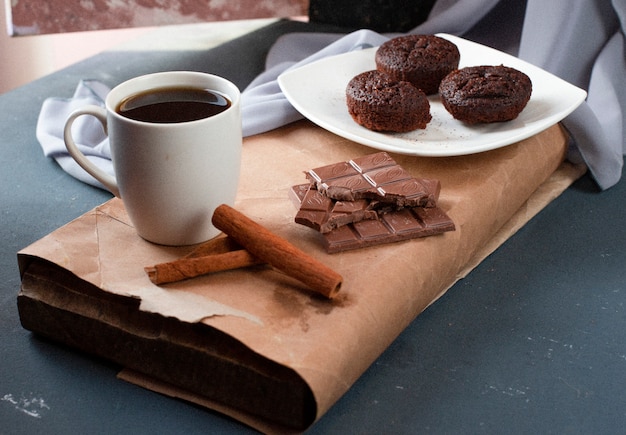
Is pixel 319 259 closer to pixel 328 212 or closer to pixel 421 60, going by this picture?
pixel 328 212

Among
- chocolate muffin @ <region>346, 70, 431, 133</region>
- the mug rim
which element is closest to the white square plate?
chocolate muffin @ <region>346, 70, 431, 133</region>

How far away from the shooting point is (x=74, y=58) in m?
3.14

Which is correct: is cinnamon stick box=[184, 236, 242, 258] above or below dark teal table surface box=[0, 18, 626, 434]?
above

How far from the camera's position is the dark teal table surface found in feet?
2.96

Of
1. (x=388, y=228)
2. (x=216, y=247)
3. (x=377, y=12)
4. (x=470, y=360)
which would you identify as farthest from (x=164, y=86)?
(x=377, y=12)

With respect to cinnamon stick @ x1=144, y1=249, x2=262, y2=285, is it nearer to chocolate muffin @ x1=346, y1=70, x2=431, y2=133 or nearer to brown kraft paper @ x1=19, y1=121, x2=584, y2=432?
brown kraft paper @ x1=19, y1=121, x2=584, y2=432

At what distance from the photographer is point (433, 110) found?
4.79 ft

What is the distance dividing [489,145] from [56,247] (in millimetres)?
696

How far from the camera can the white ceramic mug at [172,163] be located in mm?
965

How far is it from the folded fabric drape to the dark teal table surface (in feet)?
0.42

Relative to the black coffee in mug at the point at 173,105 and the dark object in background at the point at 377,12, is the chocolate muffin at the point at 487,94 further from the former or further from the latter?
the dark object in background at the point at 377,12

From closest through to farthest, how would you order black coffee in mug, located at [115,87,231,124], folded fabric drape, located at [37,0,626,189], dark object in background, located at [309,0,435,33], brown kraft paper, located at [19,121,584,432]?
brown kraft paper, located at [19,121,584,432], black coffee in mug, located at [115,87,231,124], folded fabric drape, located at [37,0,626,189], dark object in background, located at [309,0,435,33]

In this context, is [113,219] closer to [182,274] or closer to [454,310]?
[182,274]

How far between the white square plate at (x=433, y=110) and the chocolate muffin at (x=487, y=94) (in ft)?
0.10
